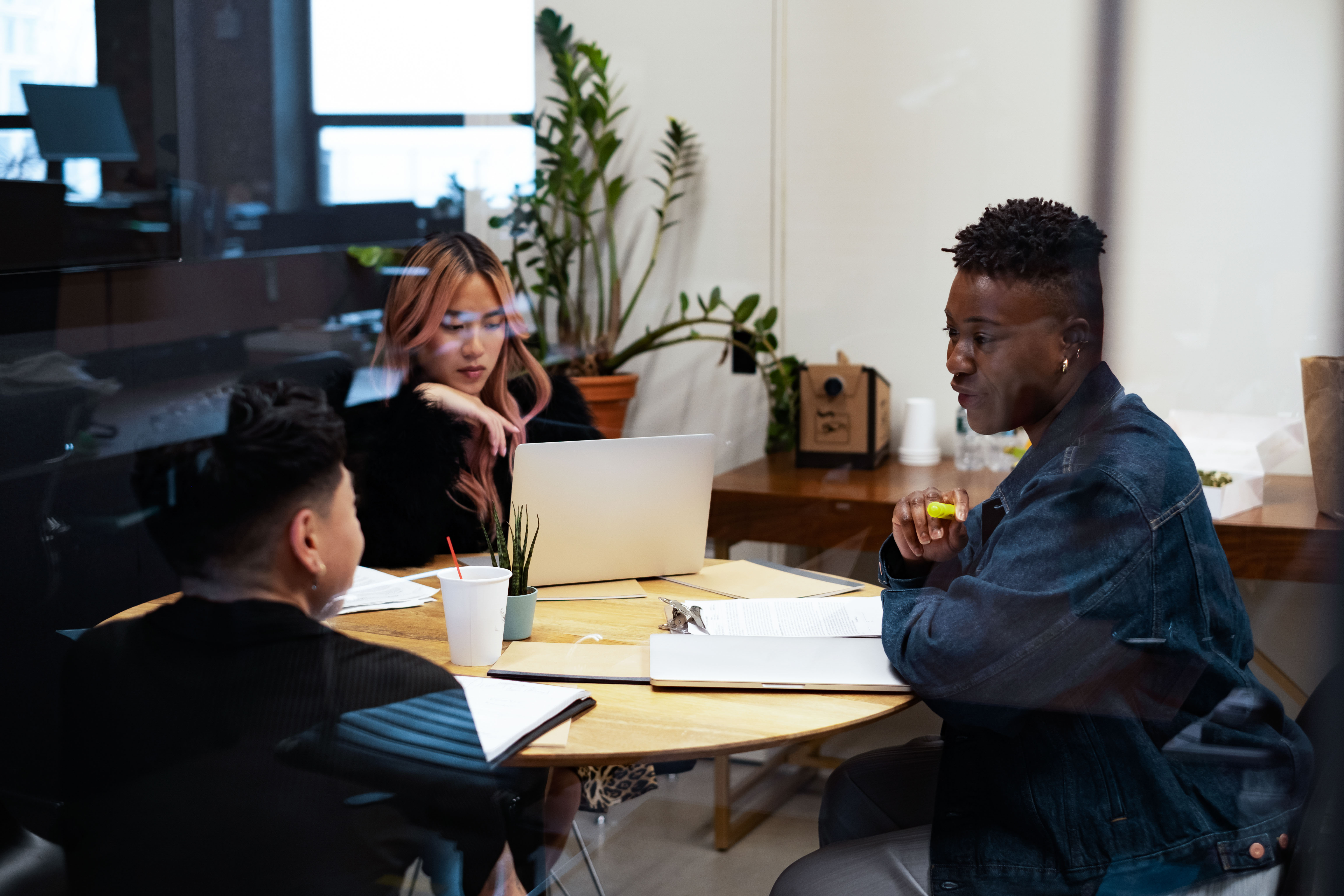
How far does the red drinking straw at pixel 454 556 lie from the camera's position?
1341mm

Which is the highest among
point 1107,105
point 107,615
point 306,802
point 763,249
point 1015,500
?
point 1107,105

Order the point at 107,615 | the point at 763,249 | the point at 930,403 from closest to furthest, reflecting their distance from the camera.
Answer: the point at 107,615, the point at 930,403, the point at 763,249

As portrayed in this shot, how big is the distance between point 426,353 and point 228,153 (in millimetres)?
467

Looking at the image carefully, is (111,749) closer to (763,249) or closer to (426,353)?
(426,353)

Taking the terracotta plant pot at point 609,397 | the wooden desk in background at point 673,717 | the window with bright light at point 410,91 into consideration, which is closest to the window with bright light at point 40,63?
the window with bright light at point 410,91

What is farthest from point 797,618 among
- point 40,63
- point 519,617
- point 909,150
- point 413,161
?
point 40,63

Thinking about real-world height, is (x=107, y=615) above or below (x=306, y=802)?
above

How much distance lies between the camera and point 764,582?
1.81 metres

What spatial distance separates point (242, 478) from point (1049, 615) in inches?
34.7

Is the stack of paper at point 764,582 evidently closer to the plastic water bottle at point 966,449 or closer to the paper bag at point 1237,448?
the plastic water bottle at point 966,449

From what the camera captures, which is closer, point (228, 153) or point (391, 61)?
point (228, 153)

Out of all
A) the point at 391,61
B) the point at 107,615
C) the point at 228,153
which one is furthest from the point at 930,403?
the point at 107,615

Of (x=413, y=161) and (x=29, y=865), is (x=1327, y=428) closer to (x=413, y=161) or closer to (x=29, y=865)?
(x=413, y=161)

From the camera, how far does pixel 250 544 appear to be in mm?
1025
